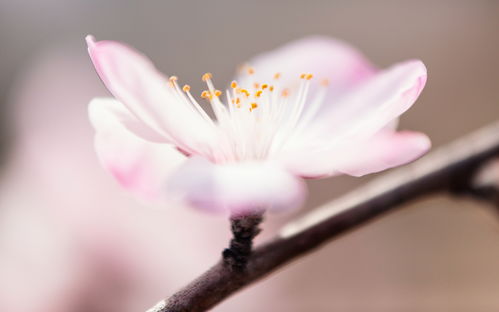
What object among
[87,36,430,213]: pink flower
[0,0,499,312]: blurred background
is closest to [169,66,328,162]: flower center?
[87,36,430,213]: pink flower

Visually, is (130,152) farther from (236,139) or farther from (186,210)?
(186,210)

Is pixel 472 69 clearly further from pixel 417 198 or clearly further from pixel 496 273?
pixel 417 198

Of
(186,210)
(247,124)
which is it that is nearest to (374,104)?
(247,124)

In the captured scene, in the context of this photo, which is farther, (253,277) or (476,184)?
(476,184)

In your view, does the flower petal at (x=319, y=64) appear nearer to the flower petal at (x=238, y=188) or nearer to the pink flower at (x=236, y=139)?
the pink flower at (x=236, y=139)

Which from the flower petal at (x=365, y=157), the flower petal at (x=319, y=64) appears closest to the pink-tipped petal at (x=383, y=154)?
the flower petal at (x=365, y=157)

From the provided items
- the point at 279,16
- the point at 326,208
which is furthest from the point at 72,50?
the point at 326,208
